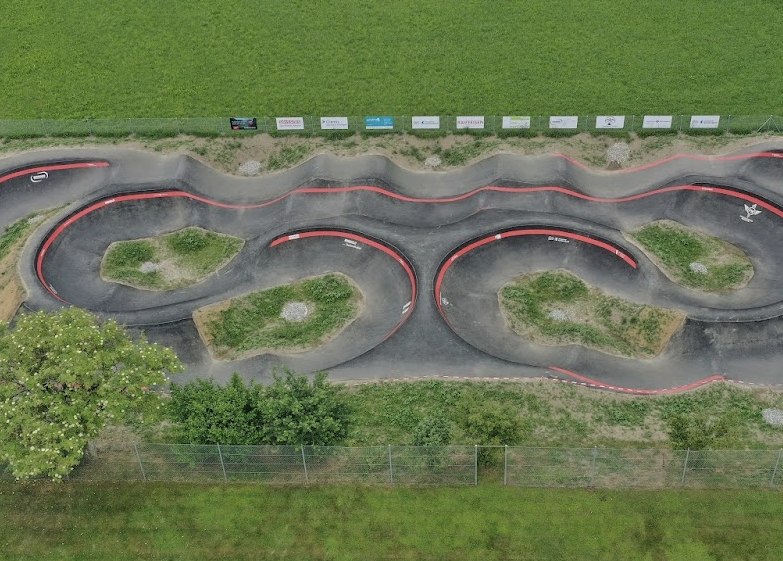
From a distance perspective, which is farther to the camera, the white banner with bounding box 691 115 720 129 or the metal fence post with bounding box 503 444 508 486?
the white banner with bounding box 691 115 720 129

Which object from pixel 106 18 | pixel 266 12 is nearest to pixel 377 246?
pixel 266 12

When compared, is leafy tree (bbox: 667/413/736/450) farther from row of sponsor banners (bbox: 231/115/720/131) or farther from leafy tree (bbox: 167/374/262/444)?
row of sponsor banners (bbox: 231/115/720/131)

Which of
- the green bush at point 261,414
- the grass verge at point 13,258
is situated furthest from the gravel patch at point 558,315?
the grass verge at point 13,258

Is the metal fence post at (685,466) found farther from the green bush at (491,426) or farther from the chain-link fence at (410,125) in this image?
the chain-link fence at (410,125)

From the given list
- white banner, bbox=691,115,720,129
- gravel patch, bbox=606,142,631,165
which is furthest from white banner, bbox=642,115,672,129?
gravel patch, bbox=606,142,631,165

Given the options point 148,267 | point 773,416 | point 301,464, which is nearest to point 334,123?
point 148,267

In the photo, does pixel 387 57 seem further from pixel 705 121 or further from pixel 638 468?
pixel 638 468
